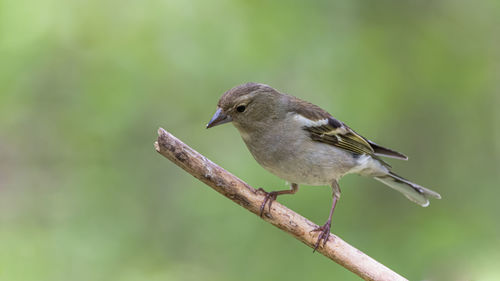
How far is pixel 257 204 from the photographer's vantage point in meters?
4.14

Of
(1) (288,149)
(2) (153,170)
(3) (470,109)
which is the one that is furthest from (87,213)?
(3) (470,109)

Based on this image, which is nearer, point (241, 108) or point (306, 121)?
point (241, 108)

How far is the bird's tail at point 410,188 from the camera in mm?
5434

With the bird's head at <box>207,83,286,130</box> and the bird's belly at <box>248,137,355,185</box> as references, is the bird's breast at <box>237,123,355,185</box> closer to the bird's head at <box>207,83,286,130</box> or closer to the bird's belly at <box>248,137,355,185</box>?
the bird's belly at <box>248,137,355,185</box>

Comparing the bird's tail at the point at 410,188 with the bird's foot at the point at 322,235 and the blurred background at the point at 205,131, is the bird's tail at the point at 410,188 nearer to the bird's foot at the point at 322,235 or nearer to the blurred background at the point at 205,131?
the blurred background at the point at 205,131

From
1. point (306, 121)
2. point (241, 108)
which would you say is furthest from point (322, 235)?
point (241, 108)

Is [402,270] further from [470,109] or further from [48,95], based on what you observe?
[48,95]

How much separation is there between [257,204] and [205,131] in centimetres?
A: 253

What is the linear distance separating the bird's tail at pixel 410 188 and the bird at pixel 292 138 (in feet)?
1.06

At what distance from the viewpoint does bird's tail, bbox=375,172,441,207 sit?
17.8ft

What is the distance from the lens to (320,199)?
5.79 meters

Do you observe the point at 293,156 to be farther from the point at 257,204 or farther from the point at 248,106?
the point at 257,204

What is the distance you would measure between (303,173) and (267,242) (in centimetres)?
149

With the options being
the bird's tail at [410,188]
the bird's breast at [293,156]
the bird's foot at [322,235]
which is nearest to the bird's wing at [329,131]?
the bird's breast at [293,156]
